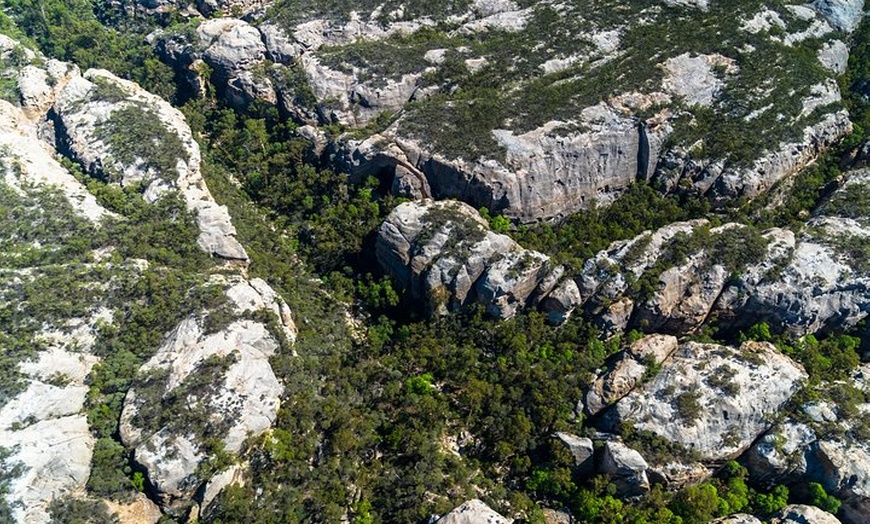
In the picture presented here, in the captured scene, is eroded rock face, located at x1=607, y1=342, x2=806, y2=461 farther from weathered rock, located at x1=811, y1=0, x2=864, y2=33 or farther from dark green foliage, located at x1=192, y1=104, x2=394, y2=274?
weathered rock, located at x1=811, y1=0, x2=864, y2=33

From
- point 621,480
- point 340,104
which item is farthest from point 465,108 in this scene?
point 621,480

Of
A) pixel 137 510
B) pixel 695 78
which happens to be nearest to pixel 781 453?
pixel 695 78

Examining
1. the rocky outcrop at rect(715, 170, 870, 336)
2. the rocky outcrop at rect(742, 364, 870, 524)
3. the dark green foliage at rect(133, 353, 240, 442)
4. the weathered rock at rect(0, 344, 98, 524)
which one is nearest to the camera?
the weathered rock at rect(0, 344, 98, 524)

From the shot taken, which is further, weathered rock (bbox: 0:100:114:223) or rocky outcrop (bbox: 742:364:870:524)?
weathered rock (bbox: 0:100:114:223)

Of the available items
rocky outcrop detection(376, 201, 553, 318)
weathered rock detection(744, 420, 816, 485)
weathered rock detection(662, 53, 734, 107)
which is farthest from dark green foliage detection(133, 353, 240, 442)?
weathered rock detection(662, 53, 734, 107)

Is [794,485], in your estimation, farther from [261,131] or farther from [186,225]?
[261,131]

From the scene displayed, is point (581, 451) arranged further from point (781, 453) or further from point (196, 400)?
point (196, 400)
